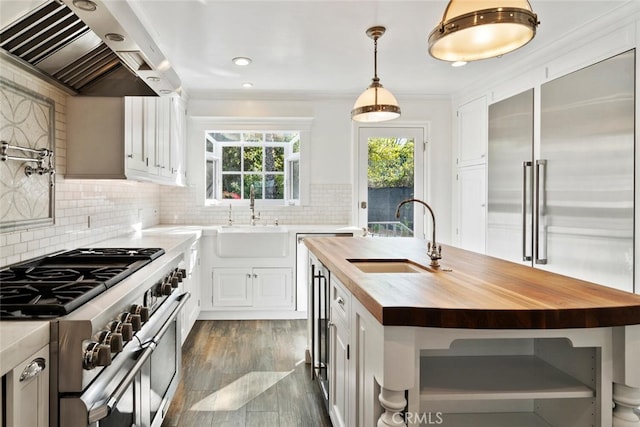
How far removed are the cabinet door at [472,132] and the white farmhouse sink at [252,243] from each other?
222 cm

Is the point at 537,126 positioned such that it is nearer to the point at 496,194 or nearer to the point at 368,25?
the point at 496,194

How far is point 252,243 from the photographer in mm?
4090

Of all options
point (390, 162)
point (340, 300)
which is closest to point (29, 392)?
point (340, 300)

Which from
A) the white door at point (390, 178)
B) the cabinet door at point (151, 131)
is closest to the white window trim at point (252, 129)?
the white door at point (390, 178)

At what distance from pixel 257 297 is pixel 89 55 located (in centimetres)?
272

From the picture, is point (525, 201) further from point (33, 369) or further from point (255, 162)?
point (33, 369)

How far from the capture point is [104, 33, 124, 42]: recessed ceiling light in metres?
1.35

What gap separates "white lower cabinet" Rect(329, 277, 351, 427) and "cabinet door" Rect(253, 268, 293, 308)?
82.9 inches

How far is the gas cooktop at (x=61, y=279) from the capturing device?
114cm

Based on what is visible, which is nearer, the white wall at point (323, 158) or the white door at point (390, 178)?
the white wall at point (323, 158)

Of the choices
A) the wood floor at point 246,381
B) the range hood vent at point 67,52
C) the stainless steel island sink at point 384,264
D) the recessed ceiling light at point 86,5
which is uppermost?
the range hood vent at point 67,52

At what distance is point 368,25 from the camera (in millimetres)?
2934

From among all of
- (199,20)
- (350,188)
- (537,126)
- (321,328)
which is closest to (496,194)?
(537,126)

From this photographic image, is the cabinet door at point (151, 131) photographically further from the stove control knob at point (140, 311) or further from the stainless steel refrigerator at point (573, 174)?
the stainless steel refrigerator at point (573, 174)
